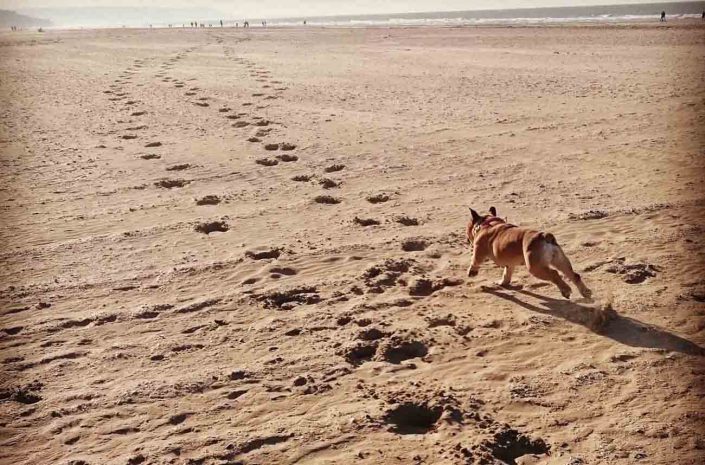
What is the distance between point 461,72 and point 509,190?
1254 centimetres

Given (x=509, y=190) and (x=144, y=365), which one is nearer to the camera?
(x=144, y=365)

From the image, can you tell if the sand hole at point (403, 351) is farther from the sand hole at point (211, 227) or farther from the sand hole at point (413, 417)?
the sand hole at point (211, 227)

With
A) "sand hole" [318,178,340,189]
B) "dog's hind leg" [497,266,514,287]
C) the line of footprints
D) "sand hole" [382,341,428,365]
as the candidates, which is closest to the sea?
the line of footprints

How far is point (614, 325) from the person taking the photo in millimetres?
4609

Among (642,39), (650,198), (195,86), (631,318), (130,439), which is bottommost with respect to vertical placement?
(130,439)

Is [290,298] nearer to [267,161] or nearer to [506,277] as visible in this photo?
[506,277]

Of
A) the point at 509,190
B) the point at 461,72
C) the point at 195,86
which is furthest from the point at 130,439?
the point at 461,72

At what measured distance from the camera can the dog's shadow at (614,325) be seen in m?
4.31

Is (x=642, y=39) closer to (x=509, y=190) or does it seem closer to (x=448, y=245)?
(x=509, y=190)

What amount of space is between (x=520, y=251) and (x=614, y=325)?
37.7 inches

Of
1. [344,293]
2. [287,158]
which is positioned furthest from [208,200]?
[344,293]

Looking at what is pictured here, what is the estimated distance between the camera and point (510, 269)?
17.2ft

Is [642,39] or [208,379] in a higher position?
[642,39]

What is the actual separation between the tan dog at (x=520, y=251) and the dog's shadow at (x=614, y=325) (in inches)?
6.2
